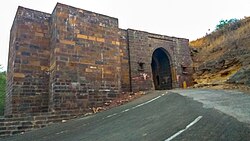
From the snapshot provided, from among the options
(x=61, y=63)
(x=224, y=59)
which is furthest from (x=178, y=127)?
(x=224, y=59)

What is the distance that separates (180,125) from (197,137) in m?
0.82

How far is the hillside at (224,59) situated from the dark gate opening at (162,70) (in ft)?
7.16

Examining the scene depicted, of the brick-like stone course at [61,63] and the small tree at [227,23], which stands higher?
the small tree at [227,23]

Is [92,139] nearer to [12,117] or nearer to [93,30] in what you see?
[12,117]

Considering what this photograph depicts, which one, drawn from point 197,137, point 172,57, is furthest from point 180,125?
point 172,57

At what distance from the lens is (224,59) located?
14.8 meters

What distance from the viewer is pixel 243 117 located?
14.0 ft

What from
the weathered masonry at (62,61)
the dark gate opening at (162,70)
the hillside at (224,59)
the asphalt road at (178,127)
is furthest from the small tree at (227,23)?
the asphalt road at (178,127)

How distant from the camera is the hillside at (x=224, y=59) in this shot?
10.9 metres

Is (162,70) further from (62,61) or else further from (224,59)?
(62,61)

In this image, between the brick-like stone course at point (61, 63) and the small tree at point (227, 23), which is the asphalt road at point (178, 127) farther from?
the small tree at point (227, 23)

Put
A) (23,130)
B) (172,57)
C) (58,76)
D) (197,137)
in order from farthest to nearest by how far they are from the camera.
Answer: (172,57)
(58,76)
(23,130)
(197,137)

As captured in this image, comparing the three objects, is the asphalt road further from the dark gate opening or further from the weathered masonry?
the dark gate opening

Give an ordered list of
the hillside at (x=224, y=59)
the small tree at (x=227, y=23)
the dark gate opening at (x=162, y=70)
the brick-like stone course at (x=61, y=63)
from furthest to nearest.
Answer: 1. the small tree at (x=227, y=23)
2. the dark gate opening at (x=162, y=70)
3. the hillside at (x=224, y=59)
4. the brick-like stone course at (x=61, y=63)
